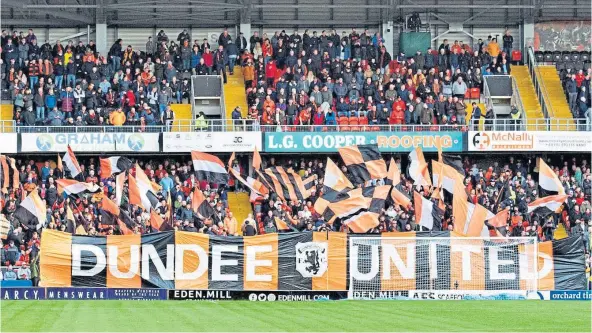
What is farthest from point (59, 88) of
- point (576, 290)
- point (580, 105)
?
point (576, 290)

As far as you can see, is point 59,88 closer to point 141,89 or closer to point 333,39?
point 141,89

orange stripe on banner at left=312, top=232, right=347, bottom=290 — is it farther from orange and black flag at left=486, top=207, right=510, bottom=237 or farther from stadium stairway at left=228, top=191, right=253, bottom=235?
stadium stairway at left=228, top=191, right=253, bottom=235

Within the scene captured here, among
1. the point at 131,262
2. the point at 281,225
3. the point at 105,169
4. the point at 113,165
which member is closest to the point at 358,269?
the point at 131,262

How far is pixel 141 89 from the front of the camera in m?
47.9

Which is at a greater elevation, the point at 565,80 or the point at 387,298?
the point at 565,80

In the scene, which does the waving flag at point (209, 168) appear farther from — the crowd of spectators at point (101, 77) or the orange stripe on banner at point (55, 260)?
the orange stripe on banner at point (55, 260)

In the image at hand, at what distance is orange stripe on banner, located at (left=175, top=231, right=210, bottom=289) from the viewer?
107 ft

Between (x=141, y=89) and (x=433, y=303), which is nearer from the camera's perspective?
(x=433, y=303)

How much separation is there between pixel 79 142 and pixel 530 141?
16.7 meters

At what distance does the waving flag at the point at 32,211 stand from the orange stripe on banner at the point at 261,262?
7.61 meters

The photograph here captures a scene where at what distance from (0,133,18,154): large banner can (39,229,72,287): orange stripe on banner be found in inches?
541

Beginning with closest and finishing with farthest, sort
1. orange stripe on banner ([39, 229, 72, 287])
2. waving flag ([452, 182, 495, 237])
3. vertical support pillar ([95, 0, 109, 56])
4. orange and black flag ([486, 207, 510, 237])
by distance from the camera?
orange stripe on banner ([39, 229, 72, 287]) < waving flag ([452, 182, 495, 237]) < orange and black flag ([486, 207, 510, 237]) < vertical support pillar ([95, 0, 109, 56])

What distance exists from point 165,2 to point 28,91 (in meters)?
8.78

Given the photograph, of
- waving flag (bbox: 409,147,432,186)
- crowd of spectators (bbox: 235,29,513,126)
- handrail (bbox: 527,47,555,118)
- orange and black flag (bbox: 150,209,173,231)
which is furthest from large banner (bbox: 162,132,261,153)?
handrail (bbox: 527,47,555,118)
